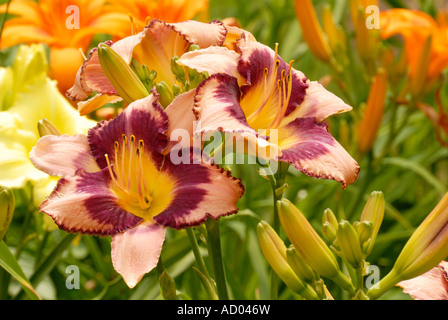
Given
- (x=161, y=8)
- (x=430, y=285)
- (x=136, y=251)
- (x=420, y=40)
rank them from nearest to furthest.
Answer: (x=136, y=251)
(x=430, y=285)
(x=161, y=8)
(x=420, y=40)

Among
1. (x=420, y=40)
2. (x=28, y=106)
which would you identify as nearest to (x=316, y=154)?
(x=28, y=106)

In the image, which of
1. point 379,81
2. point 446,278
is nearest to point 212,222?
point 446,278

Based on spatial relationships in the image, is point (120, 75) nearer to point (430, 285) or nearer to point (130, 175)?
point (130, 175)

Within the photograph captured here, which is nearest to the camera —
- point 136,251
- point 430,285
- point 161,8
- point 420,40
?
point 136,251

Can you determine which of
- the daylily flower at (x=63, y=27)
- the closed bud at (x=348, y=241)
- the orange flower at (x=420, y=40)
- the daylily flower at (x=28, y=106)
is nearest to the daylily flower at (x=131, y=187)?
the closed bud at (x=348, y=241)

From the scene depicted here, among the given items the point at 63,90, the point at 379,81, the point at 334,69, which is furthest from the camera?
the point at 334,69

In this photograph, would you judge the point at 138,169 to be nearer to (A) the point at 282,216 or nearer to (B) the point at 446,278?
(A) the point at 282,216

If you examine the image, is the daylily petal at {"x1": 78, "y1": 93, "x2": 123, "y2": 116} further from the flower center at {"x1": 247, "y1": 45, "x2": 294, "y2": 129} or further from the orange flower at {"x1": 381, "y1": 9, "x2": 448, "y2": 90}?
the orange flower at {"x1": 381, "y1": 9, "x2": 448, "y2": 90}

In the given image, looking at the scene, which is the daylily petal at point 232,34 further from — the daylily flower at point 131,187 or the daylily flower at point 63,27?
the daylily flower at point 63,27

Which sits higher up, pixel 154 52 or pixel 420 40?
pixel 154 52
